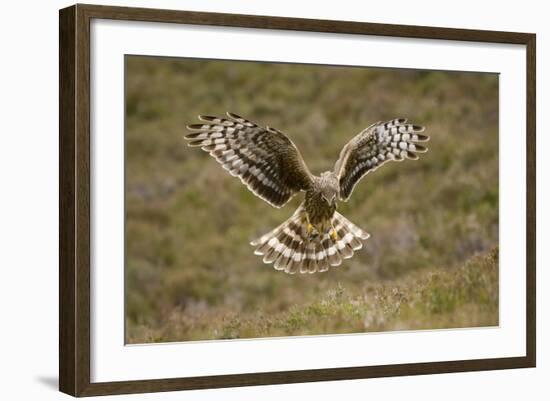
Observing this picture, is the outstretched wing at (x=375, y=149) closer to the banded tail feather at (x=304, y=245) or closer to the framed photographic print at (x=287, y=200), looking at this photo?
the framed photographic print at (x=287, y=200)

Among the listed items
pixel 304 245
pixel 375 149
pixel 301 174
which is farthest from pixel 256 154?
pixel 375 149

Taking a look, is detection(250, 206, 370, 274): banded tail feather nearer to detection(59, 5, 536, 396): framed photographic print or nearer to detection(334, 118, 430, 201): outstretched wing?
detection(59, 5, 536, 396): framed photographic print

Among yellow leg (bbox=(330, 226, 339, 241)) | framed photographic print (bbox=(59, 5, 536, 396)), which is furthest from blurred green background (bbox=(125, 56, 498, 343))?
yellow leg (bbox=(330, 226, 339, 241))

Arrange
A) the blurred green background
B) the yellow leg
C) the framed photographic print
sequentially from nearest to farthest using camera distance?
the framed photographic print
the blurred green background
the yellow leg

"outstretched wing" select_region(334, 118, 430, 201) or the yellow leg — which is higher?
"outstretched wing" select_region(334, 118, 430, 201)

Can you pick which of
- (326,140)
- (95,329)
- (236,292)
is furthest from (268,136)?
(95,329)

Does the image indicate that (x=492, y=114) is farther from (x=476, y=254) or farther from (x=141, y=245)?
(x=141, y=245)

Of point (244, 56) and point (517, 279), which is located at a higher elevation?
point (244, 56)
